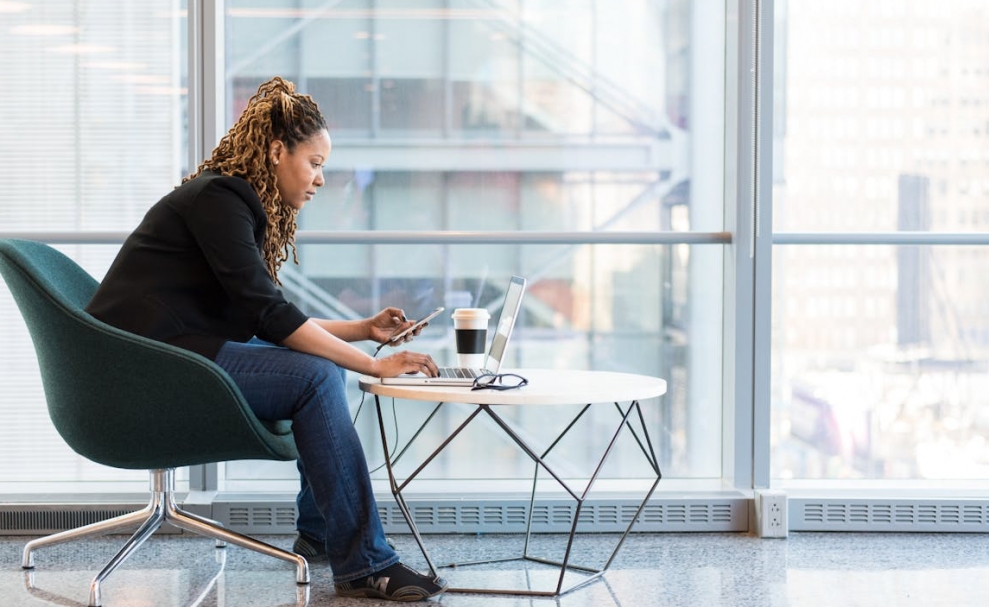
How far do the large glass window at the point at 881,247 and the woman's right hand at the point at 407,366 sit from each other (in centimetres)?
146

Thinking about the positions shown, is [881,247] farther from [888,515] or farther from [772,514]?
[772,514]

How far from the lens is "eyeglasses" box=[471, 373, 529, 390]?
2.17 m

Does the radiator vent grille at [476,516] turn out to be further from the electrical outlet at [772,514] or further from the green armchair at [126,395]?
the green armchair at [126,395]

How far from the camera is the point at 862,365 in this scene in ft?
10.7

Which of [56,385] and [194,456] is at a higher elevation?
[56,385]

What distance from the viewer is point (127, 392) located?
2141 mm

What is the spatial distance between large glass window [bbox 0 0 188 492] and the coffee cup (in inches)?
47.5

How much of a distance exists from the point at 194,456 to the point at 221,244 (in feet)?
1.54

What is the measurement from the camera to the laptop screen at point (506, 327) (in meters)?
2.28

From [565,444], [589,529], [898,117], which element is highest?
[898,117]

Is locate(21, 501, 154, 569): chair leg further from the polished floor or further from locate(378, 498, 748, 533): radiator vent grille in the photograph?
locate(378, 498, 748, 533): radiator vent grille

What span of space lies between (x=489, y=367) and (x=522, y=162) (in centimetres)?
99

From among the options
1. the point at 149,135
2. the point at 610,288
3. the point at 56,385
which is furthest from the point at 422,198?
the point at 56,385

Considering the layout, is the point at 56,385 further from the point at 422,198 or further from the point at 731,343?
the point at 731,343
